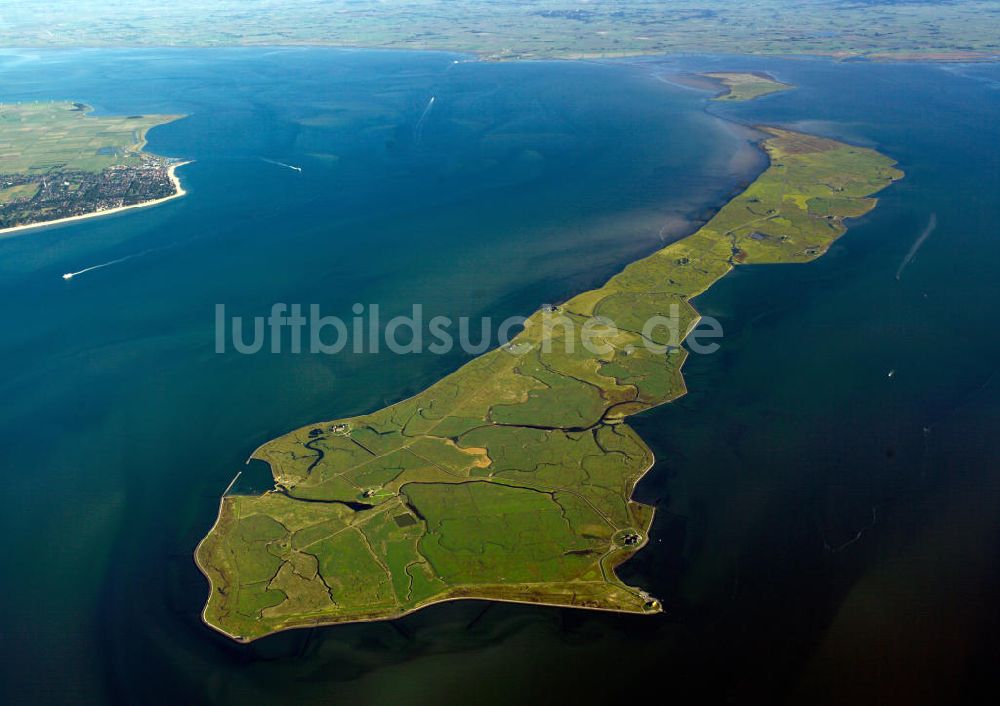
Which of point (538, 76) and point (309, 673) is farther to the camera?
point (538, 76)

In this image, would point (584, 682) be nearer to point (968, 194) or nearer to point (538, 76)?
point (968, 194)

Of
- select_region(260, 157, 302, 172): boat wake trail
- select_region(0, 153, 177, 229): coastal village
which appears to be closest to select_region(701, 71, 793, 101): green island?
select_region(260, 157, 302, 172): boat wake trail

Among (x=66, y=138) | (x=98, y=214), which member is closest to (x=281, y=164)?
(x=98, y=214)

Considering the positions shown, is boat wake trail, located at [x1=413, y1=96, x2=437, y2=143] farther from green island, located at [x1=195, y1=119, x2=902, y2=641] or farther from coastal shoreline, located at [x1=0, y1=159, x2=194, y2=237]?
green island, located at [x1=195, y1=119, x2=902, y2=641]

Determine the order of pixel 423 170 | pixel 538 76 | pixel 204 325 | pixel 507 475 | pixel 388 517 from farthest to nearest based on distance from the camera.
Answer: pixel 538 76 → pixel 423 170 → pixel 204 325 → pixel 507 475 → pixel 388 517

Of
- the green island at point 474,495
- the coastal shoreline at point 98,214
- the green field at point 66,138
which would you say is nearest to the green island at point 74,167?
the green field at point 66,138

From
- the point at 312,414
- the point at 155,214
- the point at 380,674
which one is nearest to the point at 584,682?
the point at 380,674
